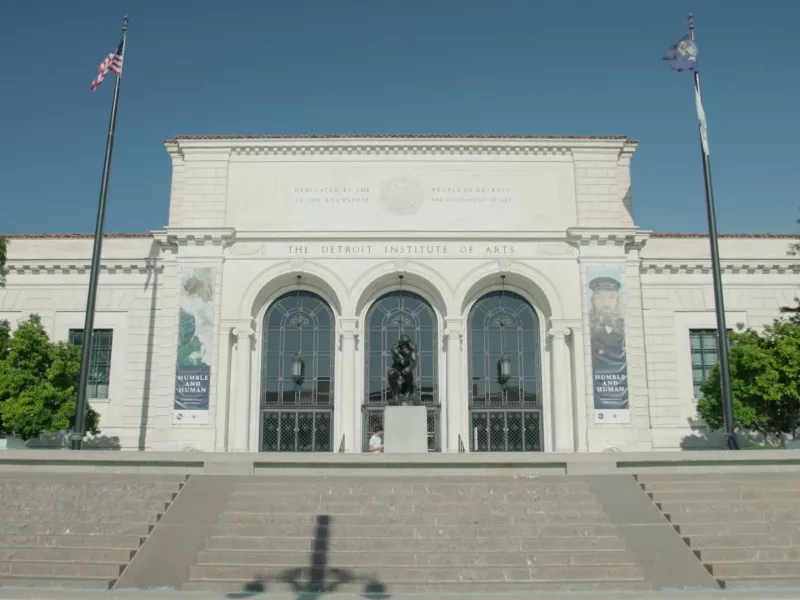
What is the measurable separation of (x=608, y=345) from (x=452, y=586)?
18.1m

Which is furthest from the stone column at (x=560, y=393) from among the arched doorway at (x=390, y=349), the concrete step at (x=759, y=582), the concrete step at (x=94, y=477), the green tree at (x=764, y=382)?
the concrete step at (x=94, y=477)

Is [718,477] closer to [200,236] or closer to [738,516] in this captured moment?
[738,516]

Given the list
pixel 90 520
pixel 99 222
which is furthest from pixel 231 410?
pixel 90 520

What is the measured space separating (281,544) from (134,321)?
20.6m

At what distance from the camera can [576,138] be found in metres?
30.8

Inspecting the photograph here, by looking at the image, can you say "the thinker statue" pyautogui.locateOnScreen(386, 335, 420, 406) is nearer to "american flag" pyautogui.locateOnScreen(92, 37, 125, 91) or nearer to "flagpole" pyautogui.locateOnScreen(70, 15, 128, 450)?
"flagpole" pyautogui.locateOnScreen(70, 15, 128, 450)

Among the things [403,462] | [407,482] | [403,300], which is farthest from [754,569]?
[403,300]

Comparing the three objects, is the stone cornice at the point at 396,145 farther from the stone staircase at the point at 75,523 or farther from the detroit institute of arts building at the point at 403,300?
the stone staircase at the point at 75,523

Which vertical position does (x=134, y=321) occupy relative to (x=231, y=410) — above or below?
above

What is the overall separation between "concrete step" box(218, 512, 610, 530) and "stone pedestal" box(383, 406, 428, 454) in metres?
6.85

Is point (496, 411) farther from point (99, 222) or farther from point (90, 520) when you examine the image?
point (90, 520)

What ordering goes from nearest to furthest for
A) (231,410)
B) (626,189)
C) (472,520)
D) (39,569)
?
(39,569) < (472,520) < (231,410) < (626,189)

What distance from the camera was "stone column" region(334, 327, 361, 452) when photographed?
1129 inches

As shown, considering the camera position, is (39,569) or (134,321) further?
(134,321)
